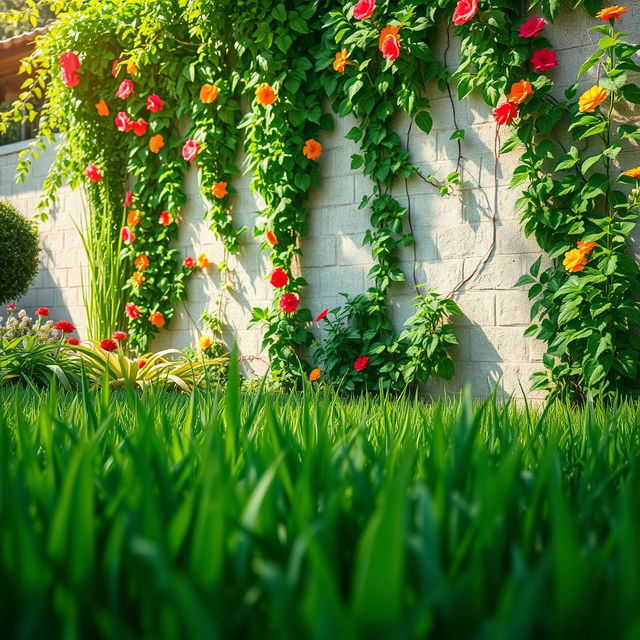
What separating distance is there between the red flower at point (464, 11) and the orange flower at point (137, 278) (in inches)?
117

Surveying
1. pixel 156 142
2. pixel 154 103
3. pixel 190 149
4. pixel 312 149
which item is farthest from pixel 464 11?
pixel 156 142

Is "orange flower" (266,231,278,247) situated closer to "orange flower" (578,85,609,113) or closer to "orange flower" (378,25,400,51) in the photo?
"orange flower" (378,25,400,51)

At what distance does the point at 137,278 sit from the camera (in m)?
5.34

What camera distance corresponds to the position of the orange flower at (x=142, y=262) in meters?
5.30

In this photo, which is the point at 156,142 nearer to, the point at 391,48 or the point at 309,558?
the point at 391,48

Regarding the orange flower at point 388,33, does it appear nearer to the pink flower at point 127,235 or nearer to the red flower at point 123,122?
the red flower at point 123,122

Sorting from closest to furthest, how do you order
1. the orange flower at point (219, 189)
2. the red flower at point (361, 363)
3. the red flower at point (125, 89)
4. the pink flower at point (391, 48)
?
the pink flower at point (391, 48), the red flower at point (361, 363), the orange flower at point (219, 189), the red flower at point (125, 89)

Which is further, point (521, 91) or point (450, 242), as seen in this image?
point (450, 242)

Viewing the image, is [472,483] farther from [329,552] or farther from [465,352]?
[465,352]

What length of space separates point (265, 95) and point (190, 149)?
0.83m

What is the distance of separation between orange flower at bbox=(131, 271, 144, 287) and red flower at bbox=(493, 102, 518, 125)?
117 inches

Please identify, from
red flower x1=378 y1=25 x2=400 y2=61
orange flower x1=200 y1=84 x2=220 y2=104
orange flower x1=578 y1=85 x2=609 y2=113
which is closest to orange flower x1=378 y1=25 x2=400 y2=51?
red flower x1=378 y1=25 x2=400 y2=61

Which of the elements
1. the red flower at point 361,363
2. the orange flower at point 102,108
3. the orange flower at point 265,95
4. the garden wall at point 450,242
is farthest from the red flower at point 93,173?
the red flower at point 361,363

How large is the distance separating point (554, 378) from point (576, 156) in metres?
1.10
